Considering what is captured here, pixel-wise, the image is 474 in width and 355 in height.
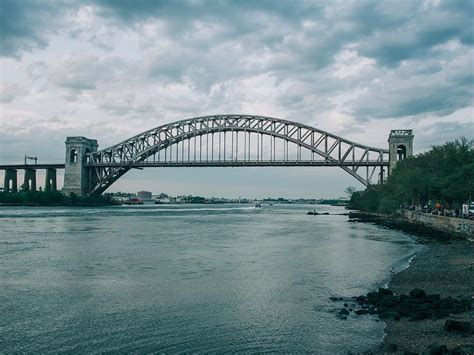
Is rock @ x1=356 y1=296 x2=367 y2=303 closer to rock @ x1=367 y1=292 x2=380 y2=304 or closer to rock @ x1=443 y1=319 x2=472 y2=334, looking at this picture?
rock @ x1=367 y1=292 x2=380 y2=304

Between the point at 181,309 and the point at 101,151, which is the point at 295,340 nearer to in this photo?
the point at 181,309

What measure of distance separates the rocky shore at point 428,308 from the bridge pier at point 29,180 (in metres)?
92.9

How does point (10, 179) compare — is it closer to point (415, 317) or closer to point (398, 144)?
point (398, 144)

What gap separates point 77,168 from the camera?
310 ft

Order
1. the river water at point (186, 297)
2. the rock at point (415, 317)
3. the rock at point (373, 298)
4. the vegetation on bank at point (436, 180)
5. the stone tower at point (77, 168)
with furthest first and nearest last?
the stone tower at point (77, 168), the vegetation on bank at point (436, 180), the rock at point (373, 298), the rock at point (415, 317), the river water at point (186, 297)

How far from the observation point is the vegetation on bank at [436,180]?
3559 centimetres

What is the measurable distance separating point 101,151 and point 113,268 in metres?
82.1

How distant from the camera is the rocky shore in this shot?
8.66 metres

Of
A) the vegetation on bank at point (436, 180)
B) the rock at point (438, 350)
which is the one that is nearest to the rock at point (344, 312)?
the rock at point (438, 350)

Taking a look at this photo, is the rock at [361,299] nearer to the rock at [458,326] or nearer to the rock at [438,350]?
the rock at [458,326]

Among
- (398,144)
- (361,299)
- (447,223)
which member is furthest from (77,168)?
(361,299)

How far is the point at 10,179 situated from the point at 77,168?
15.6 meters

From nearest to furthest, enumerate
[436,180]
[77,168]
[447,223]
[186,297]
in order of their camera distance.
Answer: [186,297] < [447,223] < [436,180] < [77,168]

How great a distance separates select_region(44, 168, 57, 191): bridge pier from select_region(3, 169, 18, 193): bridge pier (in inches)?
248
